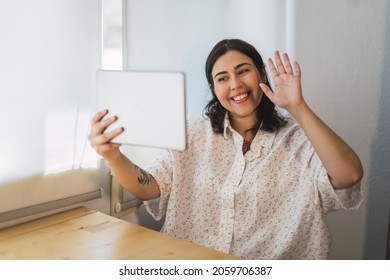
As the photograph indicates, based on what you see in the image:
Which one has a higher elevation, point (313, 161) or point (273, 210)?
point (313, 161)

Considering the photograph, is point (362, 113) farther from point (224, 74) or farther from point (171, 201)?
point (171, 201)

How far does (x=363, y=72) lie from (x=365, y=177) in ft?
1.05

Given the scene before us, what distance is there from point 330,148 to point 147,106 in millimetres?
398

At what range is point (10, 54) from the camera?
100 cm

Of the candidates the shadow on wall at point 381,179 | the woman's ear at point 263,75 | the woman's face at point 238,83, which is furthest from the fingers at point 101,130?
the shadow on wall at point 381,179

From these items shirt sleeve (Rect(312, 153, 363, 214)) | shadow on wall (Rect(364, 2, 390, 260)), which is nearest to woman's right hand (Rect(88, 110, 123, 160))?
shirt sleeve (Rect(312, 153, 363, 214))

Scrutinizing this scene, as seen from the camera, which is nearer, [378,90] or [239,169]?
[239,169]

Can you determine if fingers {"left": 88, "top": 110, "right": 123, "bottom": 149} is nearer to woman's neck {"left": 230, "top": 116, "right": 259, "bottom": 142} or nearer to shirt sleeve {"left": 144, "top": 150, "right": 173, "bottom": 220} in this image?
shirt sleeve {"left": 144, "top": 150, "right": 173, "bottom": 220}

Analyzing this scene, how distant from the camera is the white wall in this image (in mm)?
1193

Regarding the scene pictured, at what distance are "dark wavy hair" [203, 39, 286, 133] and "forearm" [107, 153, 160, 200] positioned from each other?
0.23 m
